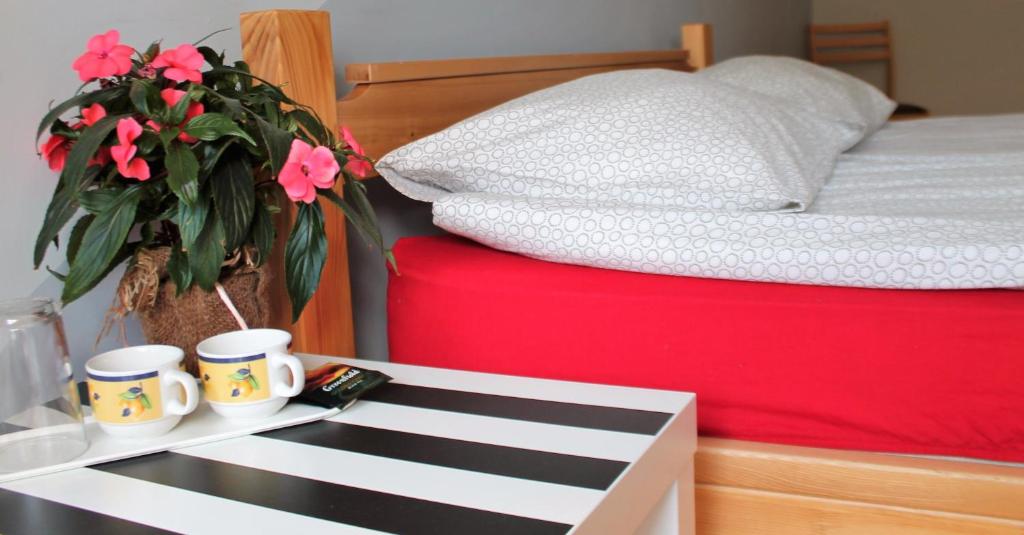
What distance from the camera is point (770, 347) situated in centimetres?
93

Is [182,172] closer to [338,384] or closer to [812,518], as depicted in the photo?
[338,384]

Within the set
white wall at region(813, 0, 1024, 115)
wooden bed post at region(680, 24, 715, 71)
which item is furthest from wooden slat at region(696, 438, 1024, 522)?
white wall at region(813, 0, 1024, 115)

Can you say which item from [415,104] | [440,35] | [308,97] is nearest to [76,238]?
[308,97]

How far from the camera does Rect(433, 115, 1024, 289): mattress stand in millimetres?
921

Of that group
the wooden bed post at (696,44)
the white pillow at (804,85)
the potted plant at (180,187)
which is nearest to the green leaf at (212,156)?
the potted plant at (180,187)

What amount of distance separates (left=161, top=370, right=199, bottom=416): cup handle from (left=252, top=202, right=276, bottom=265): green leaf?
14 centimetres

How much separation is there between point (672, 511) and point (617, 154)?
1.51ft

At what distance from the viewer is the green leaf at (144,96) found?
2.70 ft

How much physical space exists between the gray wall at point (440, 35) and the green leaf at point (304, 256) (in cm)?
46

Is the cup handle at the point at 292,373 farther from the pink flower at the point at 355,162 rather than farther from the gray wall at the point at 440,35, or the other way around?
the gray wall at the point at 440,35

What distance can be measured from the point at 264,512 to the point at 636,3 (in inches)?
77.4

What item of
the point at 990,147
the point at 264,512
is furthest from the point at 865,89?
the point at 264,512

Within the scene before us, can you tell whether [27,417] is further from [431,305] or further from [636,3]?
[636,3]

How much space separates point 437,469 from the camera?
0.72 meters
